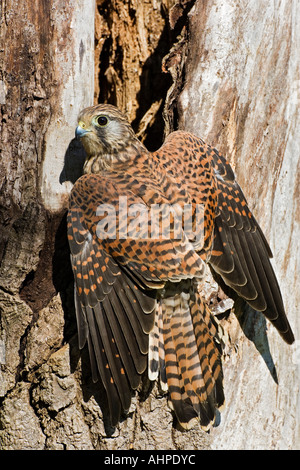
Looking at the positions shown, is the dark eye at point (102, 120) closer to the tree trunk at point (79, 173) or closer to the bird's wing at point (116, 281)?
the tree trunk at point (79, 173)

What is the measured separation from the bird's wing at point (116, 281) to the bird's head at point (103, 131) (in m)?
0.51

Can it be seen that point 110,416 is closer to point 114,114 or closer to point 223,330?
point 223,330

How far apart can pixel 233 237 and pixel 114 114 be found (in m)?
1.19

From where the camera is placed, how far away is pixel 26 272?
12.8 ft

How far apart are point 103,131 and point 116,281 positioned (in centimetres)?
114

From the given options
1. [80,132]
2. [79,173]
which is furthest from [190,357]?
[80,132]

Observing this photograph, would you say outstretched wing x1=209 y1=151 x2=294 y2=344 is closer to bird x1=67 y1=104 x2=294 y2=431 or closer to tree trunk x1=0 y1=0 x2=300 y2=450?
bird x1=67 y1=104 x2=294 y2=431

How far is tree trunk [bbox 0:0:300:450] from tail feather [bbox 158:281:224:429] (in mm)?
164

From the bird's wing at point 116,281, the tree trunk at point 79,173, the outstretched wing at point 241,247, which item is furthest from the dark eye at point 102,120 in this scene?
the outstretched wing at point 241,247

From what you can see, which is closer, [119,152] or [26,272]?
[26,272]

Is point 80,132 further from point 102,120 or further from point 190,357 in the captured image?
point 190,357

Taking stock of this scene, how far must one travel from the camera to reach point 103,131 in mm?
4188

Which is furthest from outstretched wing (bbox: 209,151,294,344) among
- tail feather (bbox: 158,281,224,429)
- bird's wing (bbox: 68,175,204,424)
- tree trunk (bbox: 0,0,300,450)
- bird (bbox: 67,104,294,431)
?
bird's wing (bbox: 68,175,204,424)

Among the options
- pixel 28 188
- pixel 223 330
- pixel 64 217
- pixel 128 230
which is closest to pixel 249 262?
pixel 223 330
